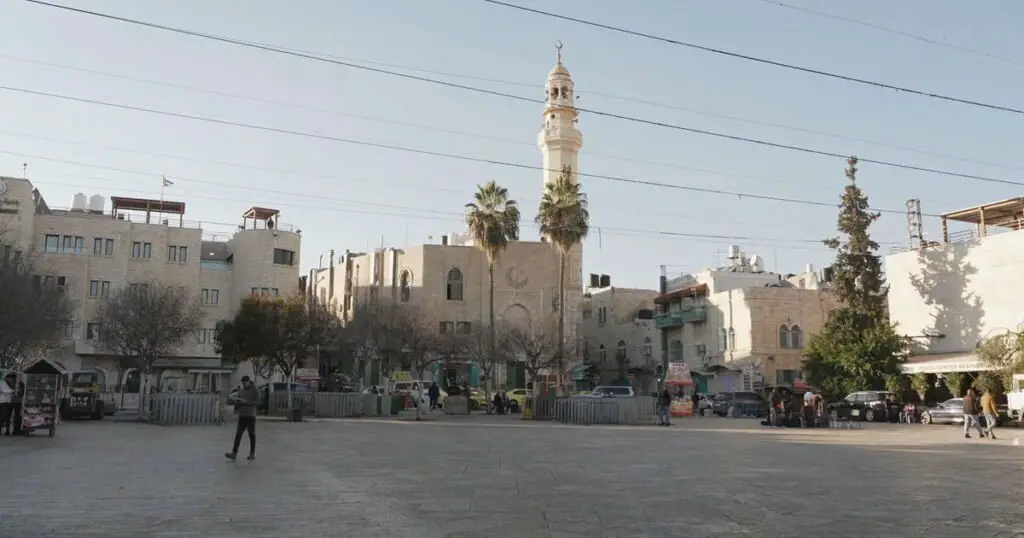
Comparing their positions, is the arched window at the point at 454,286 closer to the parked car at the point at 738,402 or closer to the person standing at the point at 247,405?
the parked car at the point at 738,402

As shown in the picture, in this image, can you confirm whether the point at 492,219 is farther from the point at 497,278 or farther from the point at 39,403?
the point at 39,403

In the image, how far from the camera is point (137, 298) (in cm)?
4016

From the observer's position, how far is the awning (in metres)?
38.1

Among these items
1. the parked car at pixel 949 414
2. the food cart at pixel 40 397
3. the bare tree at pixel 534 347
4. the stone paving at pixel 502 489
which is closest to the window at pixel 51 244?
the bare tree at pixel 534 347

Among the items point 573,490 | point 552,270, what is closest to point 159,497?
point 573,490

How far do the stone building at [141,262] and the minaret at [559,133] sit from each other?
73.2 ft

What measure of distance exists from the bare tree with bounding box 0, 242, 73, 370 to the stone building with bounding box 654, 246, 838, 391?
40.5 m

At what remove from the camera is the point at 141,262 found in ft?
182

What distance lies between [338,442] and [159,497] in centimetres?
1040

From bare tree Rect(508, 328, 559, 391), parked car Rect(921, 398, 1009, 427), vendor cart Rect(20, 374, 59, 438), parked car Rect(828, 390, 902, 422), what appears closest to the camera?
vendor cart Rect(20, 374, 59, 438)

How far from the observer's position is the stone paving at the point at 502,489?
8.48 metres

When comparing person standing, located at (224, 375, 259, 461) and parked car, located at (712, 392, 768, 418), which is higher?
person standing, located at (224, 375, 259, 461)

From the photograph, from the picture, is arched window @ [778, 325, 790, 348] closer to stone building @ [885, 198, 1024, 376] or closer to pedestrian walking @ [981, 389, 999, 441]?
stone building @ [885, 198, 1024, 376]

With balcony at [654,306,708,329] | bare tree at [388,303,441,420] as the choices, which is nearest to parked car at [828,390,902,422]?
balcony at [654,306,708,329]
